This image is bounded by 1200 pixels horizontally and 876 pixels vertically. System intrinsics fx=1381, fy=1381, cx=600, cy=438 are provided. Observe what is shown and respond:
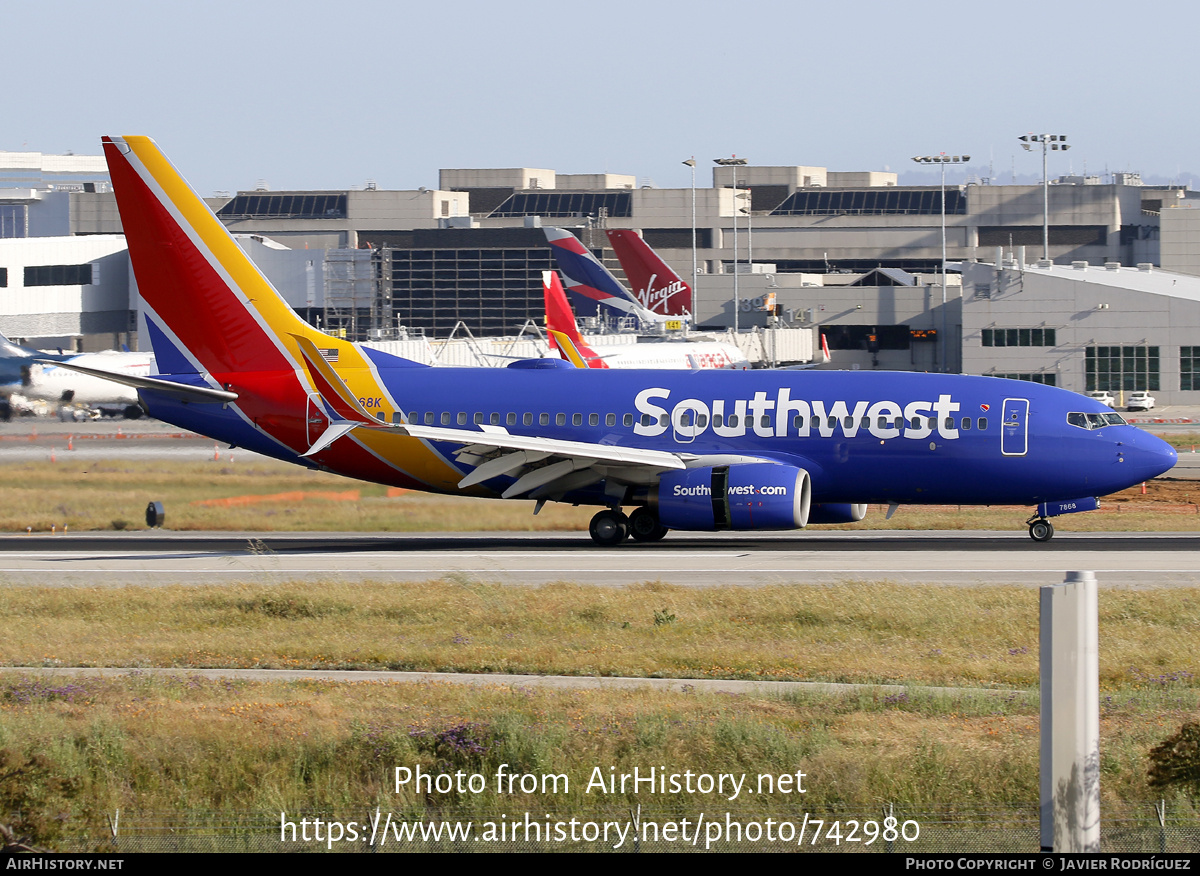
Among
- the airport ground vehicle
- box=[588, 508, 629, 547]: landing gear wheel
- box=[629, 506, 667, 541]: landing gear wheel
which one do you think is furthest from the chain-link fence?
the airport ground vehicle

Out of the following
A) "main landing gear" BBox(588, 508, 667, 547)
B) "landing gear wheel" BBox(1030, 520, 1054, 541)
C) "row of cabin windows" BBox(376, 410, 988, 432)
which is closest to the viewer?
"row of cabin windows" BBox(376, 410, 988, 432)

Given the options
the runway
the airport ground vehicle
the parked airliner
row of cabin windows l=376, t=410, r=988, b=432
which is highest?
the parked airliner

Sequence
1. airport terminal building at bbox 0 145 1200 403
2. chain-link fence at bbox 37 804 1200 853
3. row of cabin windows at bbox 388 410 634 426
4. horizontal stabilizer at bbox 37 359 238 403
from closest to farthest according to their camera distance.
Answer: chain-link fence at bbox 37 804 1200 853 < horizontal stabilizer at bbox 37 359 238 403 < row of cabin windows at bbox 388 410 634 426 < airport terminal building at bbox 0 145 1200 403

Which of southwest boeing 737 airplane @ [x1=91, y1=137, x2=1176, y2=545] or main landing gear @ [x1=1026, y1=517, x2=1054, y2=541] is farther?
main landing gear @ [x1=1026, y1=517, x2=1054, y2=541]

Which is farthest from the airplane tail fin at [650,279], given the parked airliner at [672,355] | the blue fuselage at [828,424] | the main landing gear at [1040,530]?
the main landing gear at [1040,530]

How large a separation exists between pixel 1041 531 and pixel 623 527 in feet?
34.5

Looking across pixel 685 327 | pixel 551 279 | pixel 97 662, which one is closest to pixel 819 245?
pixel 685 327

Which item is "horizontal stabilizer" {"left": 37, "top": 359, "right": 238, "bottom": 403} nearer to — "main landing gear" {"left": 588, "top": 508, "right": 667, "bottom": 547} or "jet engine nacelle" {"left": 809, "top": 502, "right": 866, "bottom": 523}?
"main landing gear" {"left": 588, "top": 508, "right": 667, "bottom": 547}

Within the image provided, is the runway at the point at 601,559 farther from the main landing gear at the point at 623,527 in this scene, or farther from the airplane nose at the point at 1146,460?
the airplane nose at the point at 1146,460

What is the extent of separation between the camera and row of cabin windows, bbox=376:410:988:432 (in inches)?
1330

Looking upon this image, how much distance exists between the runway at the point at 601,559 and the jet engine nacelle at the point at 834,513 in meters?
0.67

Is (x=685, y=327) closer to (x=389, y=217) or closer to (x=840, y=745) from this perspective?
(x=389, y=217)

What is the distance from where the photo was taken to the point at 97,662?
20.3m

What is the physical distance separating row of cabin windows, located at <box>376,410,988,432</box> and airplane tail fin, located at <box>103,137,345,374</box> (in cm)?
374
